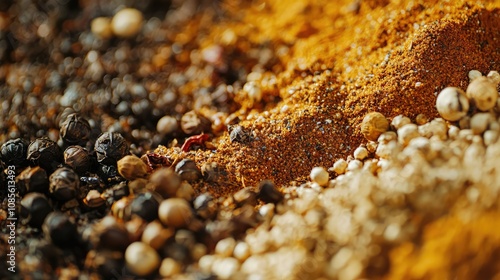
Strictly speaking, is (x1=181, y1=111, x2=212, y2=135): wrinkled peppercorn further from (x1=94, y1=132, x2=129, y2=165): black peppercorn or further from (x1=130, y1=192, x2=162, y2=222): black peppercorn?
(x1=130, y1=192, x2=162, y2=222): black peppercorn

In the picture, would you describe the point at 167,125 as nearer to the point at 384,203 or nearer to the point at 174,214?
the point at 174,214

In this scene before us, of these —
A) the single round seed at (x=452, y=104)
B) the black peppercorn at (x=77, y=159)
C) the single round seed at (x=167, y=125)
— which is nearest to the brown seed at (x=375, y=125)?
the single round seed at (x=452, y=104)

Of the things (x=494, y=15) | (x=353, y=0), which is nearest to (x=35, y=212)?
(x=353, y=0)

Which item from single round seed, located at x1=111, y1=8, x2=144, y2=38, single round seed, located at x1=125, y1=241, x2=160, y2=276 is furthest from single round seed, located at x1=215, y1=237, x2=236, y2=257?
single round seed, located at x1=111, y1=8, x2=144, y2=38

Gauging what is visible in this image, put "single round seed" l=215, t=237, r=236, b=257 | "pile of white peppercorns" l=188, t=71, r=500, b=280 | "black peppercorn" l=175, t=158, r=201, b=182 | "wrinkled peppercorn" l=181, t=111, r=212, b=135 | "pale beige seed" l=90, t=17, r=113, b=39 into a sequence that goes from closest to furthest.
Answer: "pile of white peppercorns" l=188, t=71, r=500, b=280 < "single round seed" l=215, t=237, r=236, b=257 < "black peppercorn" l=175, t=158, r=201, b=182 < "wrinkled peppercorn" l=181, t=111, r=212, b=135 < "pale beige seed" l=90, t=17, r=113, b=39

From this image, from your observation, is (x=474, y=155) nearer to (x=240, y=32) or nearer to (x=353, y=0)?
(x=353, y=0)

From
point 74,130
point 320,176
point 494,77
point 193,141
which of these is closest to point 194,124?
point 193,141
